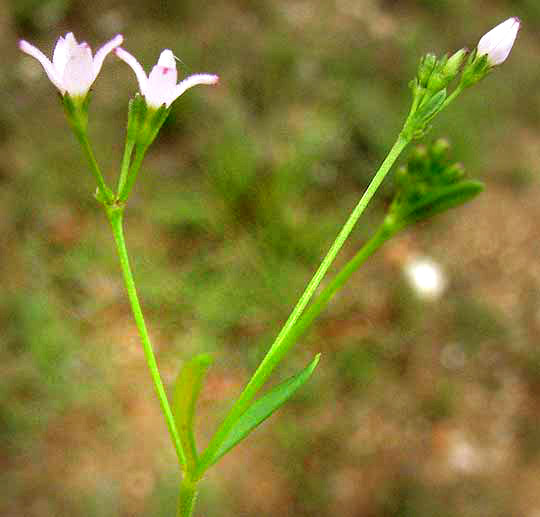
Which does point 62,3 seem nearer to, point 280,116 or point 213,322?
point 280,116

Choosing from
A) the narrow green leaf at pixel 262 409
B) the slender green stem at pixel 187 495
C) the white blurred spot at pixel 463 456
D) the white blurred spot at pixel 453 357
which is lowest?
the slender green stem at pixel 187 495

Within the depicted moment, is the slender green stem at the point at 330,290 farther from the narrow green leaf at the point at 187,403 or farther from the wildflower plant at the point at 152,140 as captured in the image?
the narrow green leaf at the point at 187,403

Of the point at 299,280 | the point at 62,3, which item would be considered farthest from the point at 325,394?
the point at 62,3

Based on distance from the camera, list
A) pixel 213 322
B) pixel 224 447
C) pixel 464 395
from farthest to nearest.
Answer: pixel 464 395
pixel 213 322
pixel 224 447

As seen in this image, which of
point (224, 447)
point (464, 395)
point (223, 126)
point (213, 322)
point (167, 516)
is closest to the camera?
point (224, 447)

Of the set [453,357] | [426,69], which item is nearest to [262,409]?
[426,69]

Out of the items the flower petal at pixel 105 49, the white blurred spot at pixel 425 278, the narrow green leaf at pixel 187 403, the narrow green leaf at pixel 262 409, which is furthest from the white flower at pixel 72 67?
the white blurred spot at pixel 425 278

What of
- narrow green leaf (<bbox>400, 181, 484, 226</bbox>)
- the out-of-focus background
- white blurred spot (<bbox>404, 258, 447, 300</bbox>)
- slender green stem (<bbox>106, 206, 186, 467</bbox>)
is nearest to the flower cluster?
slender green stem (<bbox>106, 206, 186, 467</bbox>)
